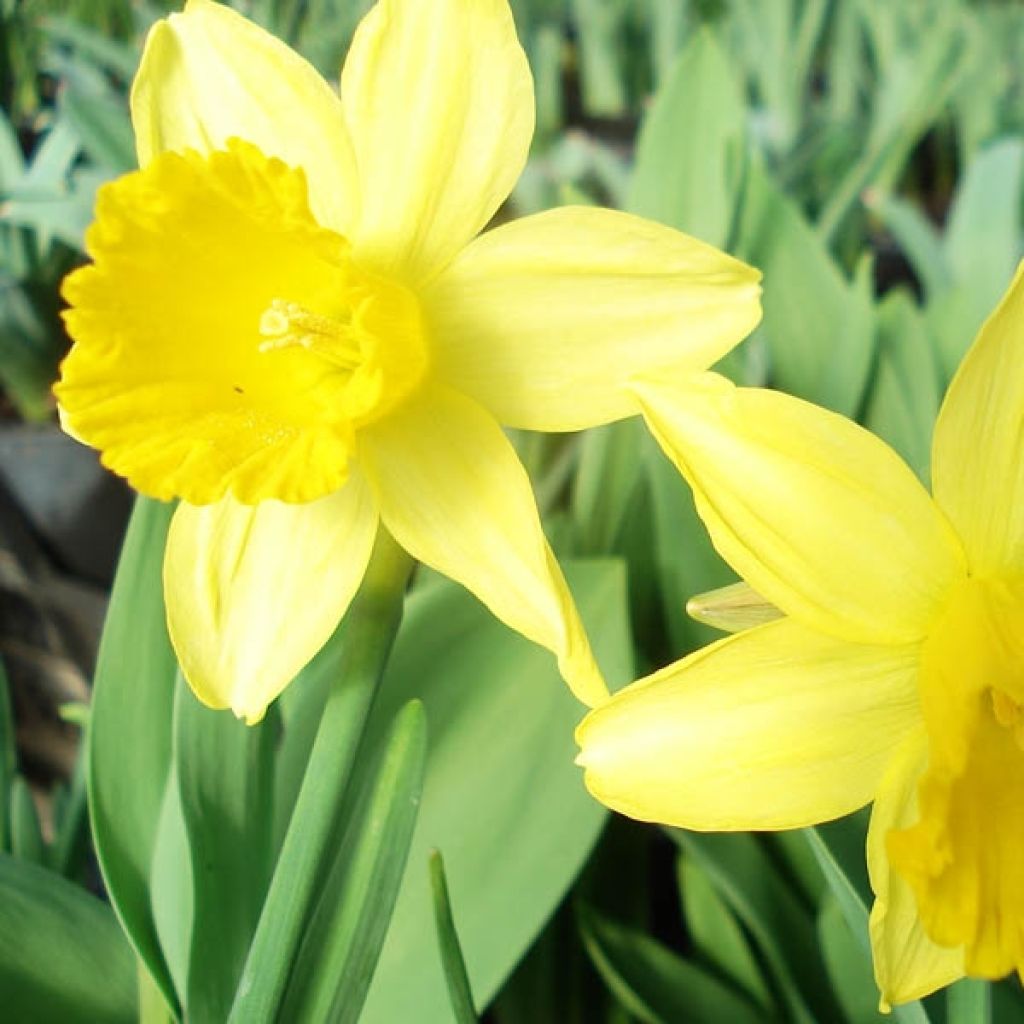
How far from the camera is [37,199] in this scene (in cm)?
105

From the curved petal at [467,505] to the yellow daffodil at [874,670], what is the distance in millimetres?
53

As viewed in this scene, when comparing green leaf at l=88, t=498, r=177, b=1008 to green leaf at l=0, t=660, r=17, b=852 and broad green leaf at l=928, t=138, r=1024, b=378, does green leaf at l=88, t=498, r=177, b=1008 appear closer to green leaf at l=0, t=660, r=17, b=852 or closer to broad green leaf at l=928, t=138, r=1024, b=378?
green leaf at l=0, t=660, r=17, b=852

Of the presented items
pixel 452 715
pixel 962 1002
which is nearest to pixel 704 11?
pixel 452 715

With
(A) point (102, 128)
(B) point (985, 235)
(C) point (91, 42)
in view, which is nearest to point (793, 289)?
(B) point (985, 235)

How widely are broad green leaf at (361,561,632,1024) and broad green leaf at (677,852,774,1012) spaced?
0.22 meters

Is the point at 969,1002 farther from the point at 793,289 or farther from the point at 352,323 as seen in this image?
the point at 793,289

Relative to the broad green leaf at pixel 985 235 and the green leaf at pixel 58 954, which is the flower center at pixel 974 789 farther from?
the broad green leaf at pixel 985 235

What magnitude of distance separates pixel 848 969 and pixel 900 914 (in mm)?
299

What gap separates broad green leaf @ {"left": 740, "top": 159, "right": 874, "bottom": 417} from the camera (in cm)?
88

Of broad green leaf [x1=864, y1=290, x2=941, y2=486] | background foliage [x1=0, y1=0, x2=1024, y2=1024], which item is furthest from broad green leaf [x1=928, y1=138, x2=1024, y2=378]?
broad green leaf [x1=864, y1=290, x2=941, y2=486]

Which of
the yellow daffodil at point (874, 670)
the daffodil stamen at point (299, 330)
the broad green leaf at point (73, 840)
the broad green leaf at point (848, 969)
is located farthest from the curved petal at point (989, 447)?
the broad green leaf at point (73, 840)

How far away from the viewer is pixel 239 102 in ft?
1.47

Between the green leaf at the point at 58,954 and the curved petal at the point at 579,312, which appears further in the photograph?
the green leaf at the point at 58,954

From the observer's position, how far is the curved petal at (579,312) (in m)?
0.40
